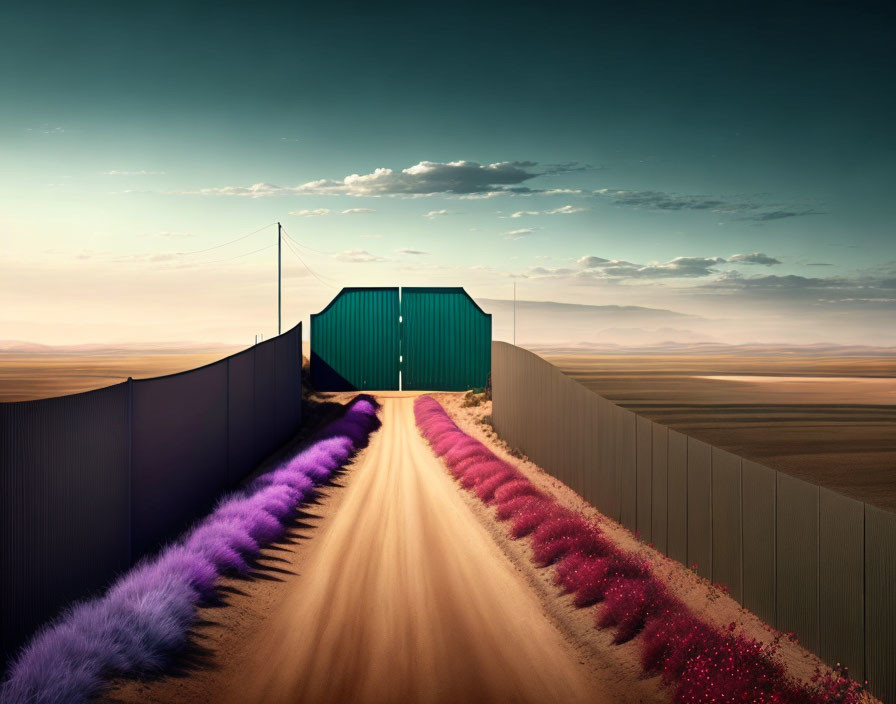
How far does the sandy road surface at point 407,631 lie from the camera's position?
7.16 meters

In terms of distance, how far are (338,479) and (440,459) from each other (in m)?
4.13

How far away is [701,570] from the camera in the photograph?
35.9 ft

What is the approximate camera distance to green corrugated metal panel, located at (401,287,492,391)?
3866 centimetres

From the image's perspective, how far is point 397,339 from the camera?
38594 millimetres

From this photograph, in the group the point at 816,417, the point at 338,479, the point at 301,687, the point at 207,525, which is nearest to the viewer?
the point at 301,687

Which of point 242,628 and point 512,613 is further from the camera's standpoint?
point 512,613

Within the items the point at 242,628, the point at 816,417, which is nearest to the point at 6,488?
the point at 242,628

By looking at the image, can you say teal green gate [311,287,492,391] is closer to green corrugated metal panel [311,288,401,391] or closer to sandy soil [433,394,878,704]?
green corrugated metal panel [311,288,401,391]

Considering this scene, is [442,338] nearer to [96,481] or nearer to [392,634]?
[96,481]

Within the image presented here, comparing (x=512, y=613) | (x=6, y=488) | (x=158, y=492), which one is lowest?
(x=512, y=613)

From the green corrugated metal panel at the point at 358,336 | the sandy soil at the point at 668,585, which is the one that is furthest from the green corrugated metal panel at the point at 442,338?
the sandy soil at the point at 668,585

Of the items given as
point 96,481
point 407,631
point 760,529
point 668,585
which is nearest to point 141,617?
point 96,481

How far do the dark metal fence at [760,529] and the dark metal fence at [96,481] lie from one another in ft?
28.8

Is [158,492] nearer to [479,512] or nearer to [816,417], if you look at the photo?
[479,512]
